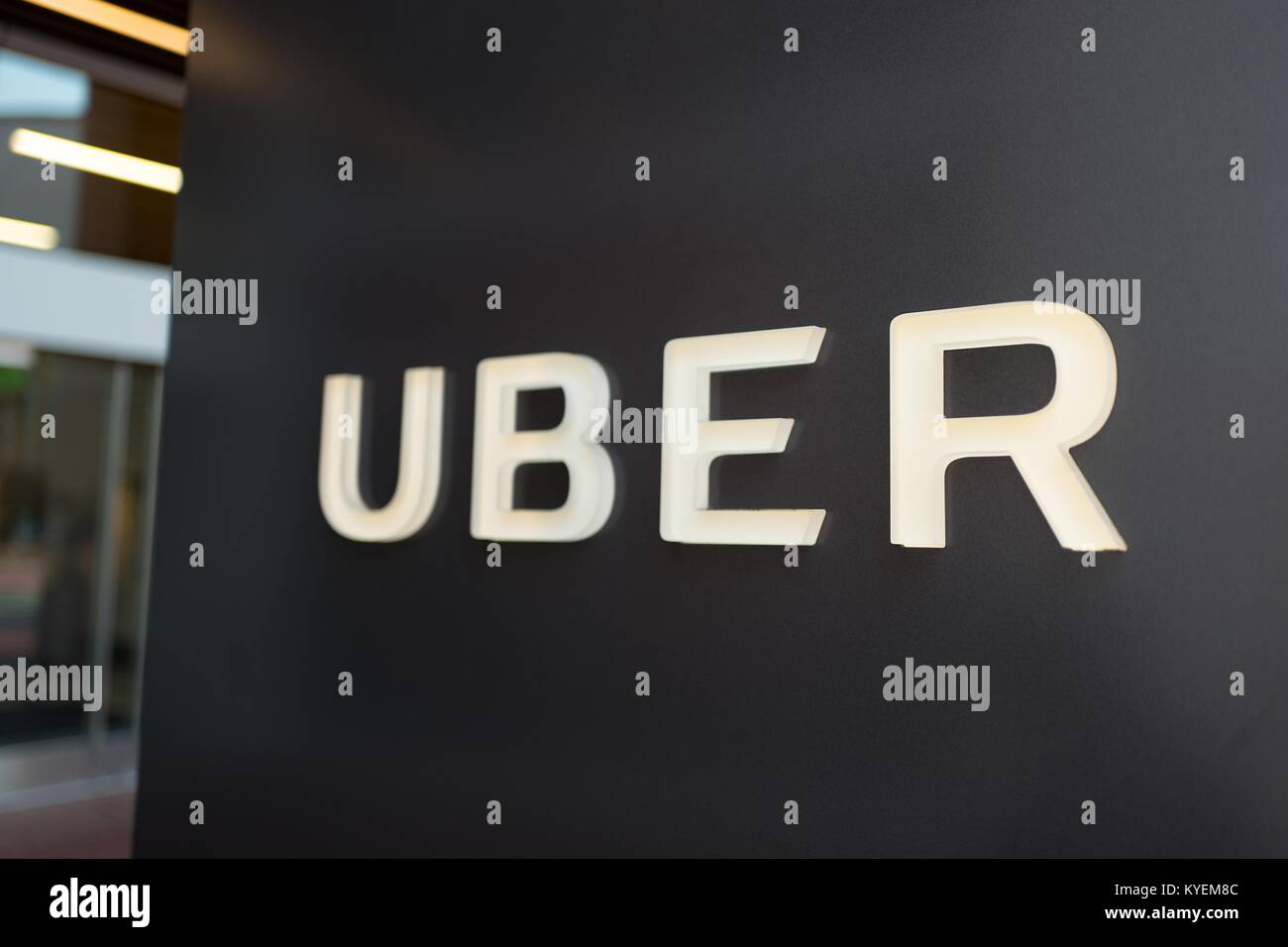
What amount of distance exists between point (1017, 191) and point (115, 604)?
21.6ft

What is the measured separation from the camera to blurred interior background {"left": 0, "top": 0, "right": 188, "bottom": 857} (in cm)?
534

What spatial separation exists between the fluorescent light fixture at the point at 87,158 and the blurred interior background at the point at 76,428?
0.01m

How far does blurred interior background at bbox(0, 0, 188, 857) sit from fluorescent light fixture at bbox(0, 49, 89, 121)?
0.03ft

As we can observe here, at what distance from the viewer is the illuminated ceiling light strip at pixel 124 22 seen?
159 inches

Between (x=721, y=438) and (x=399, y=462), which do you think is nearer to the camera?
(x=721, y=438)

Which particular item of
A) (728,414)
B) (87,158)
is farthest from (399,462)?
(87,158)

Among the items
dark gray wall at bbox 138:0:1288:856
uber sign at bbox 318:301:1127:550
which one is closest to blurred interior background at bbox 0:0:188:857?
dark gray wall at bbox 138:0:1288:856

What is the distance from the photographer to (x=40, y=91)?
5.13 meters

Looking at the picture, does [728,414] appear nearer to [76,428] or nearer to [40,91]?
[40,91]

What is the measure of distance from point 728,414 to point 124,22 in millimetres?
3404

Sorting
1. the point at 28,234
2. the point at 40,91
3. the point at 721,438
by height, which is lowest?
the point at 721,438

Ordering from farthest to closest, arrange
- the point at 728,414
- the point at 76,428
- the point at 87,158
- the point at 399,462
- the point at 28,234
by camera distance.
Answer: the point at 76,428, the point at 28,234, the point at 87,158, the point at 399,462, the point at 728,414

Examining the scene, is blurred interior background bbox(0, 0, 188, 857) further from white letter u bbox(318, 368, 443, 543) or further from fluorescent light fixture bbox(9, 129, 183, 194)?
white letter u bbox(318, 368, 443, 543)
